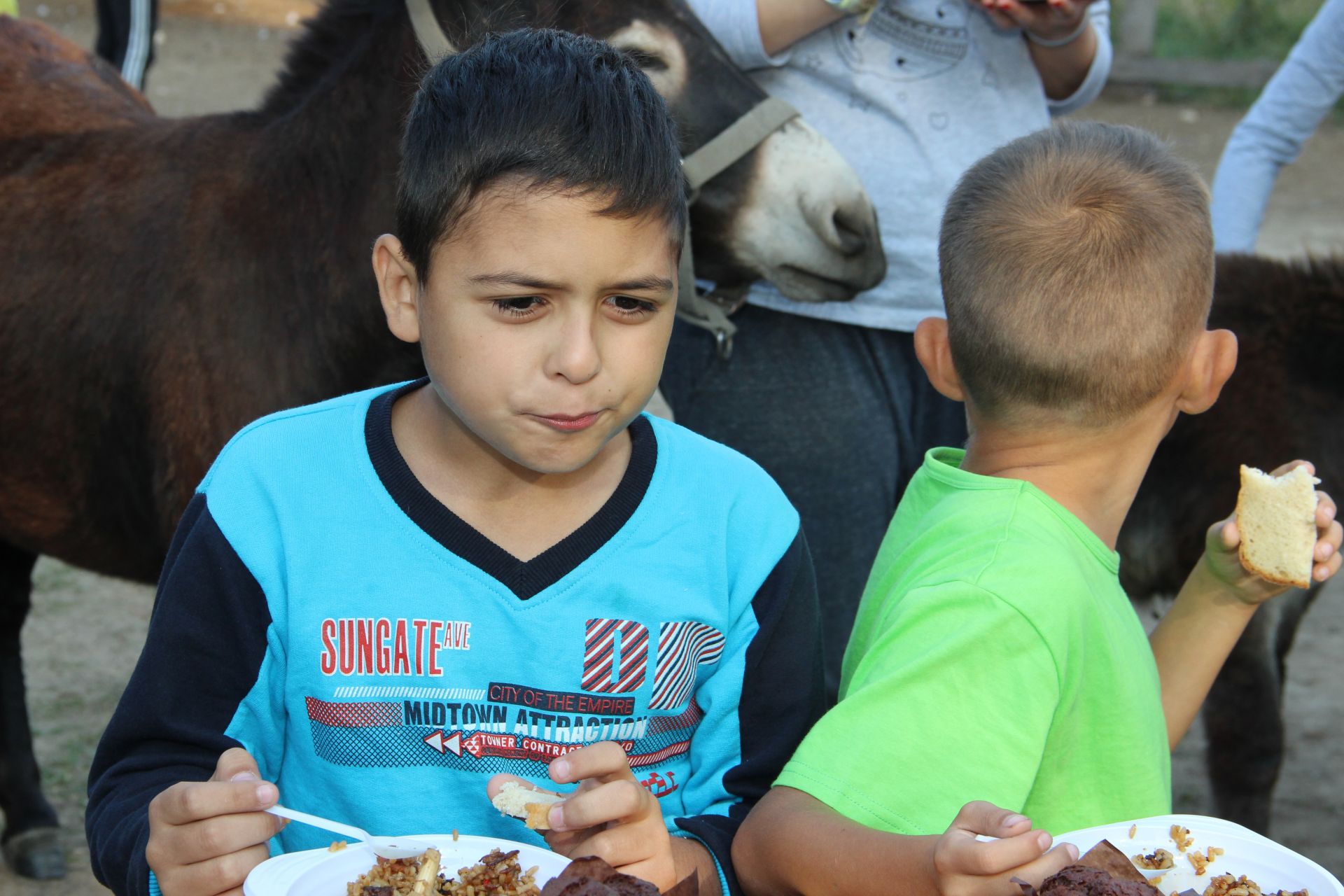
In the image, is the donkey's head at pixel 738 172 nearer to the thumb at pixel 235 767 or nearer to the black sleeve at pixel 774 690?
the black sleeve at pixel 774 690

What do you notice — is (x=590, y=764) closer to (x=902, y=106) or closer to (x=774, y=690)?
(x=774, y=690)

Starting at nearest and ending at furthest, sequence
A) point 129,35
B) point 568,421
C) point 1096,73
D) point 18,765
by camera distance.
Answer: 1. point 568,421
2. point 1096,73
3. point 18,765
4. point 129,35

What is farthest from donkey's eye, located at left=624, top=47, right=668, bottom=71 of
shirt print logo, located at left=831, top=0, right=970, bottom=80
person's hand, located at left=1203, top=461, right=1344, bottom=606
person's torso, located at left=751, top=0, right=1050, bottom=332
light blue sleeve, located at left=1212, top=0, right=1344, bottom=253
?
light blue sleeve, located at left=1212, top=0, right=1344, bottom=253

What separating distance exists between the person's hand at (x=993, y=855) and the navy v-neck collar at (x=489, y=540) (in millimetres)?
514

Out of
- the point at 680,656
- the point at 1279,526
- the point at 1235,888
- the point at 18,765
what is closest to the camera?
the point at 1235,888

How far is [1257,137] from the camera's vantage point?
351cm

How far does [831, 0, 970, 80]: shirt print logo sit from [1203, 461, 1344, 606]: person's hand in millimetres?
1024

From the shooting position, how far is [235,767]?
121 centimetres

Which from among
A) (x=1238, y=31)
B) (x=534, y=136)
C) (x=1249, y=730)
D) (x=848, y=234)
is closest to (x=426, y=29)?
(x=848, y=234)

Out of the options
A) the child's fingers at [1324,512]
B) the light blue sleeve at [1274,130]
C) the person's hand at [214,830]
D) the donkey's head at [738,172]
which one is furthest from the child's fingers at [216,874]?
the light blue sleeve at [1274,130]

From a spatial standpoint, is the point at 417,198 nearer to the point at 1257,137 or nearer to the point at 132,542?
Answer: the point at 132,542

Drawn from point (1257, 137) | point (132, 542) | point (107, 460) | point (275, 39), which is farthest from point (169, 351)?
point (275, 39)

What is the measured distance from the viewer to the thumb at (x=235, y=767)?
1194 millimetres

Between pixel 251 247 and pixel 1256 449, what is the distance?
86.1 inches
